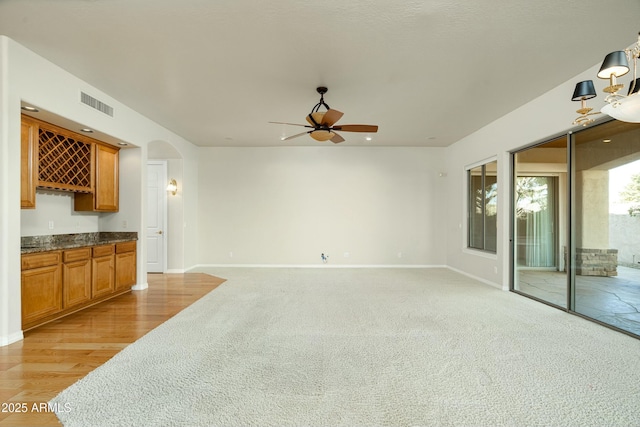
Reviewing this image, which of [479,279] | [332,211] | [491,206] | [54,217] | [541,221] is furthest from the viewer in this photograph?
[332,211]

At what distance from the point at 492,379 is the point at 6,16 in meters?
5.01

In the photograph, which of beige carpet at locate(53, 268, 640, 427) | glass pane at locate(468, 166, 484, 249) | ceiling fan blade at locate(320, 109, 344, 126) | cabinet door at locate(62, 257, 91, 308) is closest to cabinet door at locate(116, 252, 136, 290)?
cabinet door at locate(62, 257, 91, 308)

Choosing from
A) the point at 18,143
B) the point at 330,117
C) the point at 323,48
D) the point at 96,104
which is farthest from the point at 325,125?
the point at 18,143

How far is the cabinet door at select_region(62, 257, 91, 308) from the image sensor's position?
385 centimetres

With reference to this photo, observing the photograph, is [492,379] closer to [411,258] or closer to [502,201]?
[502,201]

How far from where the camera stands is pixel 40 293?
3486mm

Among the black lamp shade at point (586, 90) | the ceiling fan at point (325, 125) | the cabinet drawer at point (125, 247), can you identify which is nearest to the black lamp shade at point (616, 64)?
the black lamp shade at point (586, 90)

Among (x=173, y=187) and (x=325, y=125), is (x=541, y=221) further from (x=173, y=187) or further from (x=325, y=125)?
(x=173, y=187)

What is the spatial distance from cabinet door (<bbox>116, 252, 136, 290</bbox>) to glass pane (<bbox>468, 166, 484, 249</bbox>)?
6.46 meters

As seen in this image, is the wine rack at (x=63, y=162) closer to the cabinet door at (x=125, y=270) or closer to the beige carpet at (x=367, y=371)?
the cabinet door at (x=125, y=270)

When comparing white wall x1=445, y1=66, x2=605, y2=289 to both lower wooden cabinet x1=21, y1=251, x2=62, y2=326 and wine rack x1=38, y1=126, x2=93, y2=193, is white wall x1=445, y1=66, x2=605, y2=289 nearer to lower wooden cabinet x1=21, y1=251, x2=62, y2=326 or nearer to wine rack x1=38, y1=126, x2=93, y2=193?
lower wooden cabinet x1=21, y1=251, x2=62, y2=326

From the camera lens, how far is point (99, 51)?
3295 mm

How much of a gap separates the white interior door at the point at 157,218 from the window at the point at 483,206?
673 cm

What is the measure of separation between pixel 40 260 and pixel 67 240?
1239 mm
